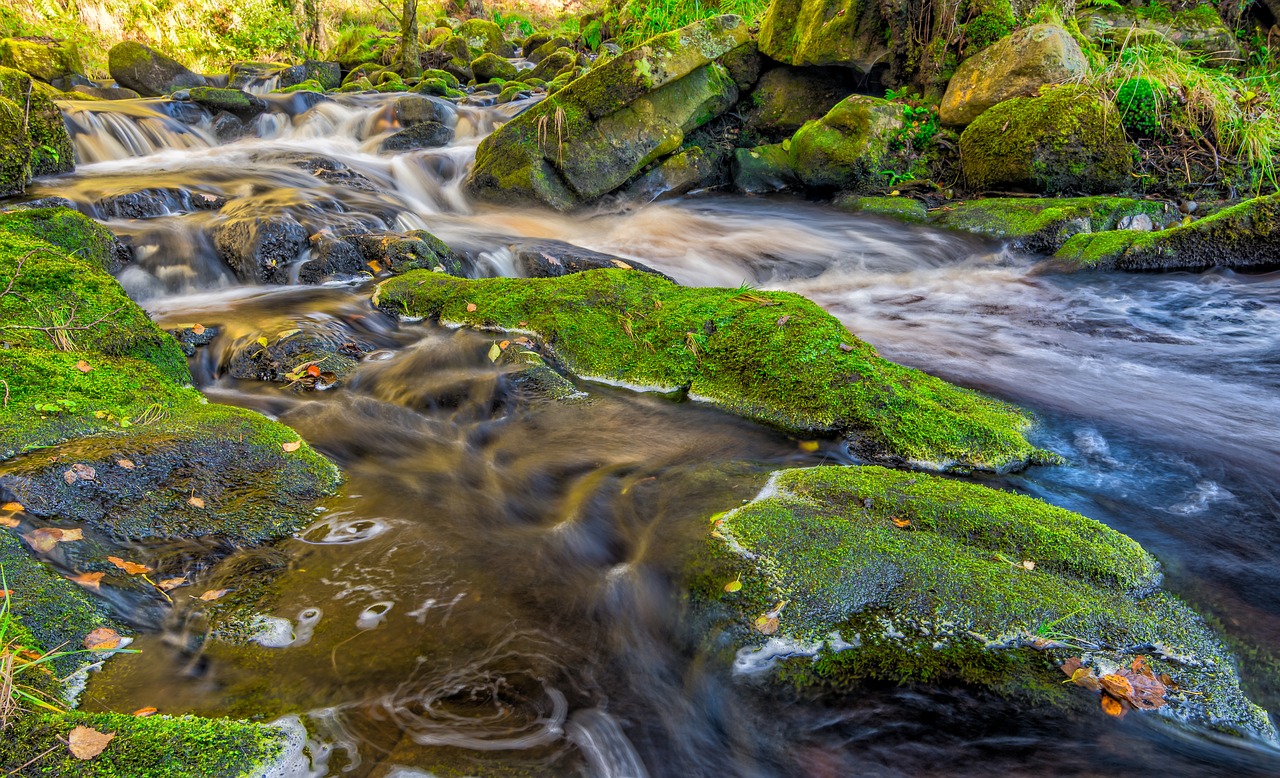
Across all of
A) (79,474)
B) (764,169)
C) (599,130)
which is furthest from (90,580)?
(764,169)

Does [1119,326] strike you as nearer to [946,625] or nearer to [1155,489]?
[1155,489]

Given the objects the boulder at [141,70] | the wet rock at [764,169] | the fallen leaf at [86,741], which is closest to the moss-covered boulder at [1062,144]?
the wet rock at [764,169]

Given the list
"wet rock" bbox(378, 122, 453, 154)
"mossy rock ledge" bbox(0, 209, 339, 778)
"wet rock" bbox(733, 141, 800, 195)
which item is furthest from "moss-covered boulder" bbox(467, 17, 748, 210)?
"mossy rock ledge" bbox(0, 209, 339, 778)

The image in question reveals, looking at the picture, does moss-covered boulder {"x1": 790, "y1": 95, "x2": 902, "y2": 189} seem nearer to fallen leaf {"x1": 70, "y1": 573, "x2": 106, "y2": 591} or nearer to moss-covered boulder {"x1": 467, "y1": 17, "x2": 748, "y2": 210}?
moss-covered boulder {"x1": 467, "y1": 17, "x2": 748, "y2": 210}

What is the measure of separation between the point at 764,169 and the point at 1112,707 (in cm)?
959

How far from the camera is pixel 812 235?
29.6ft

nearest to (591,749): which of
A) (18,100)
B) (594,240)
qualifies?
(594,240)

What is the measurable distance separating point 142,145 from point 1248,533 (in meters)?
14.5

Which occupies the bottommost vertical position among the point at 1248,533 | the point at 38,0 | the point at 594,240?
the point at 1248,533

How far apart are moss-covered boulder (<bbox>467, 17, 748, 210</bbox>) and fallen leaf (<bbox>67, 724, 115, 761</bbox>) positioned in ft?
28.0

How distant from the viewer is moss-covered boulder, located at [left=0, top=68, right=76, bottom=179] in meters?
7.71

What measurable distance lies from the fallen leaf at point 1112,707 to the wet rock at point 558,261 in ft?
16.7

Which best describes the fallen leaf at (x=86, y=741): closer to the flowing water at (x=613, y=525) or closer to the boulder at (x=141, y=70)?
the flowing water at (x=613, y=525)

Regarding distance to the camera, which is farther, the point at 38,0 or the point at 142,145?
the point at 38,0
